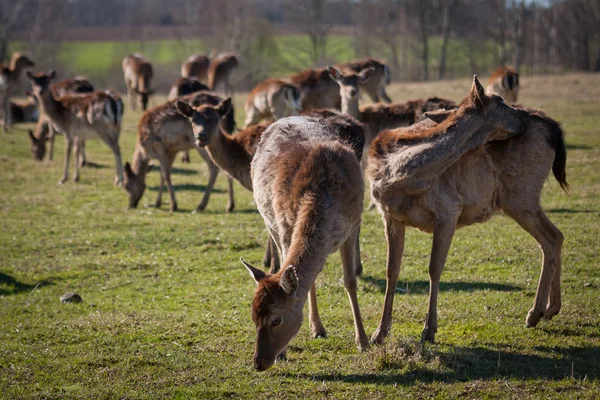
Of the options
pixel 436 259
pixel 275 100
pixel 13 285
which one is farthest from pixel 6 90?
pixel 436 259

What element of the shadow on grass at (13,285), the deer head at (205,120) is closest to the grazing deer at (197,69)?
the deer head at (205,120)

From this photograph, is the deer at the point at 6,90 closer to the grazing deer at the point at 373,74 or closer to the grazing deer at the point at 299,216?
the grazing deer at the point at 373,74

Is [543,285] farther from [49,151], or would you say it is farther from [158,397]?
[49,151]

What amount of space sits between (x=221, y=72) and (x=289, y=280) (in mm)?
21199

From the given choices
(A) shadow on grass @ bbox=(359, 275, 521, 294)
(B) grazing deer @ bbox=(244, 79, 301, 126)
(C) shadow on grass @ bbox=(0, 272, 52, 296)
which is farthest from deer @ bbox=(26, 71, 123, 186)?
(A) shadow on grass @ bbox=(359, 275, 521, 294)

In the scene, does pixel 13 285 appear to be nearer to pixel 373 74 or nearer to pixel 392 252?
pixel 392 252

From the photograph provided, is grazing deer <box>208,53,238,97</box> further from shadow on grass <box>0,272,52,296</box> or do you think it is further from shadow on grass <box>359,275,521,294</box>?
shadow on grass <box>359,275,521,294</box>

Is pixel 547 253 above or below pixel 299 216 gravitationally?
below

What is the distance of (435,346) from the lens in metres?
6.14

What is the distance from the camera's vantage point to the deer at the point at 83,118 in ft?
52.9

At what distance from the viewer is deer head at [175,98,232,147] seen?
35.2 feet

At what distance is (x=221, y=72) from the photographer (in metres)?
25.6

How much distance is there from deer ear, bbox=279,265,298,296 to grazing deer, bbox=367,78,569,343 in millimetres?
1463

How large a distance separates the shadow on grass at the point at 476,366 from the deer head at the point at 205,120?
5.56 meters
